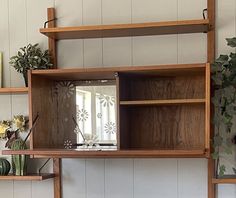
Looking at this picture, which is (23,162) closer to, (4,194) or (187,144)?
(4,194)

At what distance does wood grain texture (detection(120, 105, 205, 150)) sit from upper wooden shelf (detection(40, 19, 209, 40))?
1.48 ft

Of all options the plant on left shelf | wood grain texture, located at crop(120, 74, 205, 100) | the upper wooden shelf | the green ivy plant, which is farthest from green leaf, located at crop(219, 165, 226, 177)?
the plant on left shelf

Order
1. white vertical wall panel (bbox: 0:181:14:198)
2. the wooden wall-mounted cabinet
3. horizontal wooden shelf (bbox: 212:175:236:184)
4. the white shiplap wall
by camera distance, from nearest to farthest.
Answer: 1. horizontal wooden shelf (bbox: 212:175:236:184)
2. the wooden wall-mounted cabinet
3. the white shiplap wall
4. white vertical wall panel (bbox: 0:181:14:198)

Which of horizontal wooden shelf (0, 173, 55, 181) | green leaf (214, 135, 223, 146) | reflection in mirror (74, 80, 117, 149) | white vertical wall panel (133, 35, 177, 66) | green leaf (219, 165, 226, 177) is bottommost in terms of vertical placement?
horizontal wooden shelf (0, 173, 55, 181)

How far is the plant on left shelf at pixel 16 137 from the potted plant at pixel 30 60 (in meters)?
0.28

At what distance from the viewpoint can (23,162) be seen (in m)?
2.24

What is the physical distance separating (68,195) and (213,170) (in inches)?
35.9

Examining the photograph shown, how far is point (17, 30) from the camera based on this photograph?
7.84 feet

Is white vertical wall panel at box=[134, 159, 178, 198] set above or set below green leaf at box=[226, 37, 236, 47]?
below

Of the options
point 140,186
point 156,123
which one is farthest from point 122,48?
point 140,186

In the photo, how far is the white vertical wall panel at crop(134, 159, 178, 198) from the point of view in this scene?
7.20 ft

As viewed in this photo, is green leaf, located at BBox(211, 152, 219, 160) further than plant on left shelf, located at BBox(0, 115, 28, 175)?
No

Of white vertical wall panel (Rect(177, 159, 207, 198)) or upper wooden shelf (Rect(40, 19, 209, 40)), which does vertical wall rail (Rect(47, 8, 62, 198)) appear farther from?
white vertical wall panel (Rect(177, 159, 207, 198))

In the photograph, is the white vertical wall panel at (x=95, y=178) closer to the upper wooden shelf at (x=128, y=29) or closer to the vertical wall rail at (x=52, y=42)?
the vertical wall rail at (x=52, y=42)
